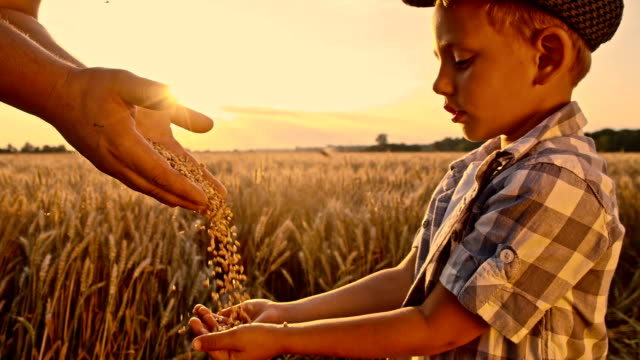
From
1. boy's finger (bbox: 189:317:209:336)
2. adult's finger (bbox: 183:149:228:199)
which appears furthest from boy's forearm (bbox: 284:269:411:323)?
adult's finger (bbox: 183:149:228:199)

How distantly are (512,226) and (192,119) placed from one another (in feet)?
2.80

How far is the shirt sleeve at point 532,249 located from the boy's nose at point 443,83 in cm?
27

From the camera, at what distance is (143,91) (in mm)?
1279

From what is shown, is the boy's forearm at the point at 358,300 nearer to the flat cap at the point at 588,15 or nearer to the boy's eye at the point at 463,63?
the boy's eye at the point at 463,63

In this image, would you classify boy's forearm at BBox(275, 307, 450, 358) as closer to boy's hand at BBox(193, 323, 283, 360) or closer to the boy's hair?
boy's hand at BBox(193, 323, 283, 360)

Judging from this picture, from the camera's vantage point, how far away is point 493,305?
3.71 ft

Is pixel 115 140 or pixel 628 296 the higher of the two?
pixel 115 140

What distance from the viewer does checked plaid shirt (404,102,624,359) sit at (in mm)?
1129

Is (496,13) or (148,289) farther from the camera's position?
(148,289)

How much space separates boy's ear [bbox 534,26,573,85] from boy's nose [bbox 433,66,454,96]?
0.19m

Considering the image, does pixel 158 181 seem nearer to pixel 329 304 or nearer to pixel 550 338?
pixel 329 304

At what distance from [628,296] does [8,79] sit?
3.47m

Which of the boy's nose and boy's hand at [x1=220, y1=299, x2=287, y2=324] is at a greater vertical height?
the boy's nose

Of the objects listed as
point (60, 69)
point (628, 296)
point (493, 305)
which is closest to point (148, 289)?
point (60, 69)
